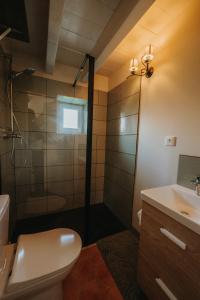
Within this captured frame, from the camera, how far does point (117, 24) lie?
1.21 m

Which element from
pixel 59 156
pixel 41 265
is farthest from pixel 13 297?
pixel 59 156

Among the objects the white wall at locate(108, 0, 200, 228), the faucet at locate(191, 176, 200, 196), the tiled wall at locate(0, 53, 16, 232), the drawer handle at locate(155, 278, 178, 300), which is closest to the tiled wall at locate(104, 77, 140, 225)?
the white wall at locate(108, 0, 200, 228)

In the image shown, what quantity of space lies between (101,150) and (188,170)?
4.87 feet

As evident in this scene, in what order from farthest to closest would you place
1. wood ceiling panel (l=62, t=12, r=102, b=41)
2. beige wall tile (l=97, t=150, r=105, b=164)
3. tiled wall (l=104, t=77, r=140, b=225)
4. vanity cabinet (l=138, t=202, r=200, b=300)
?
beige wall tile (l=97, t=150, r=105, b=164), tiled wall (l=104, t=77, r=140, b=225), wood ceiling panel (l=62, t=12, r=102, b=41), vanity cabinet (l=138, t=202, r=200, b=300)

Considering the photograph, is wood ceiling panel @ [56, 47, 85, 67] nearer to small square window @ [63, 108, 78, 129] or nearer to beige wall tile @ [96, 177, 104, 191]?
small square window @ [63, 108, 78, 129]

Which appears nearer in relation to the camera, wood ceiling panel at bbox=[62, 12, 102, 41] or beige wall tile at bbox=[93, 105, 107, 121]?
wood ceiling panel at bbox=[62, 12, 102, 41]

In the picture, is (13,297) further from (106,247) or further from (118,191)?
(118,191)

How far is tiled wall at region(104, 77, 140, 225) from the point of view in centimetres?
175

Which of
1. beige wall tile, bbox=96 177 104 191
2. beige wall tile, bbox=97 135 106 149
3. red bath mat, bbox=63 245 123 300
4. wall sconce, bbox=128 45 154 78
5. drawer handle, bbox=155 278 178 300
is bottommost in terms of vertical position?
red bath mat, bbox=63 245 123 300

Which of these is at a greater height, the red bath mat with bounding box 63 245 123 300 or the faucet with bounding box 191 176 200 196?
the faucet with bounding box 191 176 200 196

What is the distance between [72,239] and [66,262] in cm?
19

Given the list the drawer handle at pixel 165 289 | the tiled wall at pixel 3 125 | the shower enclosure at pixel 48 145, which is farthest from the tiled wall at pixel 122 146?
the tiled wall at pixel 3 125

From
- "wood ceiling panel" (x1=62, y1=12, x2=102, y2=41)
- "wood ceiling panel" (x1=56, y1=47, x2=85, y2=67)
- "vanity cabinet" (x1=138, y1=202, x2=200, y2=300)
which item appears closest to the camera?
"vanity cabinet" (x1=138, y1=202, x2=200, y2=300)

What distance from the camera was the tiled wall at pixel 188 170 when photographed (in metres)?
1.04
